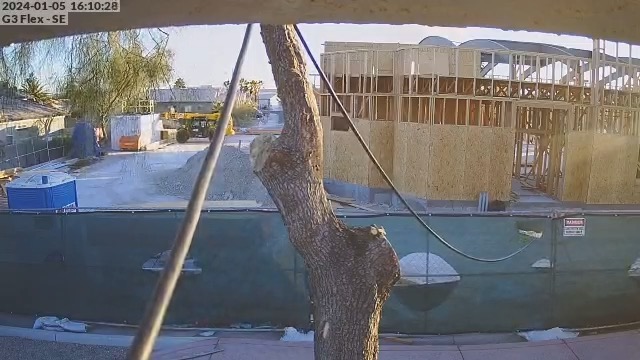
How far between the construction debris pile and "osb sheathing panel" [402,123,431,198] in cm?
392

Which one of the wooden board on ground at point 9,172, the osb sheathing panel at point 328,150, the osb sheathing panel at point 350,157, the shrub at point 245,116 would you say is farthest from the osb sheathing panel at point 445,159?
the shrub at point 245,116

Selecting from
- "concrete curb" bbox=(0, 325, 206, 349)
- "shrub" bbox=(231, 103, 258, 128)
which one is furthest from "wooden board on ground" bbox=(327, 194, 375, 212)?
"shrub" bbox=(231, 103, 258, 128)

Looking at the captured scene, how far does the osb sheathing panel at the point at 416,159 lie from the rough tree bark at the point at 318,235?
11024 mm

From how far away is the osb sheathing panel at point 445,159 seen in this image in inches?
591

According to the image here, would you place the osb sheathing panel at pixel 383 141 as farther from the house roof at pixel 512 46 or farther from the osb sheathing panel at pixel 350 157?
the house roof at pixel 512 46

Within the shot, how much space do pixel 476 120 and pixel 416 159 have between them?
7.14ft

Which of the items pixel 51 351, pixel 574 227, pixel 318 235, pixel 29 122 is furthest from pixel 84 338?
pixel 29 122

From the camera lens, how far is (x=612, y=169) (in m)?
16.5

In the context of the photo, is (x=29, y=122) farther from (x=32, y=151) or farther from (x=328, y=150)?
(x=328, y=150)

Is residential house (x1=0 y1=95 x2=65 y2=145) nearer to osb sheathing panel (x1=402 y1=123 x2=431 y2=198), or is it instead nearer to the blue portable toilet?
the blue portable toilet

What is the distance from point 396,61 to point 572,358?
11.2 metres

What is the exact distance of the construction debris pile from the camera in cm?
1795

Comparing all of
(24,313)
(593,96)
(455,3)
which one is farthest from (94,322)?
(593,96)

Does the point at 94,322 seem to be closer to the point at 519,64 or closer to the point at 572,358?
the point at 572,358
